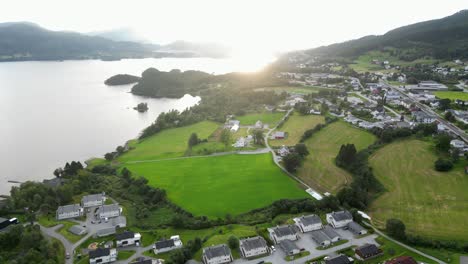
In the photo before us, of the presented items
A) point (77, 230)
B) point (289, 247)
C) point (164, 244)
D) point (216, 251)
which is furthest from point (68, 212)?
point (289, 247)

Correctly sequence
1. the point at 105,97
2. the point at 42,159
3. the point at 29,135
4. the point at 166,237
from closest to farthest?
1. the point at 166,237
2. the point at 42,159
3. the point at 29,135
4. the point at 105,97

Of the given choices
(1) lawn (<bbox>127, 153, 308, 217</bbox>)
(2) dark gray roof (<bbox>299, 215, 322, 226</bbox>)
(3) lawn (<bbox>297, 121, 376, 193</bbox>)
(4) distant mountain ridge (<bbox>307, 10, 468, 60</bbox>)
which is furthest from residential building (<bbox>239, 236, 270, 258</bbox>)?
(4) distant mountain ridge (<bbox>307, 10, 468, 60</bbox>)

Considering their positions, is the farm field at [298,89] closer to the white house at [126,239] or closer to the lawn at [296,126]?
the lawn at [296,126]

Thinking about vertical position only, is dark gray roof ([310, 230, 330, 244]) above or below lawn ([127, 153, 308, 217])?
below

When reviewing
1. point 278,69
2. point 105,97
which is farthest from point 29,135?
point 278,69

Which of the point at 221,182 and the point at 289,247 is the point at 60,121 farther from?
the point at 289,247

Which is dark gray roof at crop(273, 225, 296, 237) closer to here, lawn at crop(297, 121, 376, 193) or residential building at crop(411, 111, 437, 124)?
lawn at crop(297, 121, 376, 193)

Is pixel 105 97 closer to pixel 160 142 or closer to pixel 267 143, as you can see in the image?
pixel 160 142
